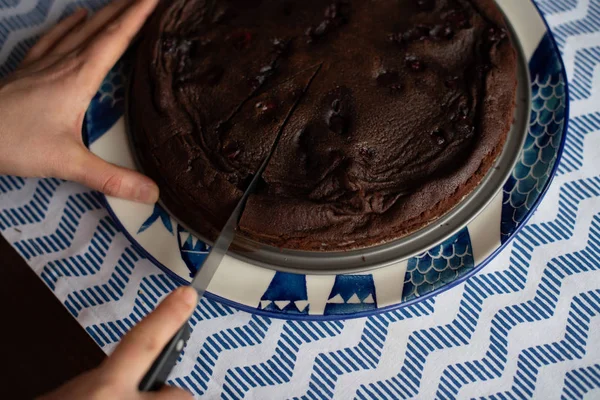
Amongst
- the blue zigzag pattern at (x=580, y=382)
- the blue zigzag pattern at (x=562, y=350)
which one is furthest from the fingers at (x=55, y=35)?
the blue zigzag pattern at (x=580, y=382)

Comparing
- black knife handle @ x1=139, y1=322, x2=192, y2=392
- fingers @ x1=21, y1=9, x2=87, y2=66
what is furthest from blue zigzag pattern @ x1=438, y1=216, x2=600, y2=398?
fingers @ x1=21, y1=9, x2=87, y2=66

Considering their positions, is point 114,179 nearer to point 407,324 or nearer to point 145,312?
point 145,312

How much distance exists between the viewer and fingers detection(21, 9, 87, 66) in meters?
1.74

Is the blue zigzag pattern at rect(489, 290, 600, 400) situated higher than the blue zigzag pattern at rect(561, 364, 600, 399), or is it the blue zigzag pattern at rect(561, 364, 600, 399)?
the blue zigzag pattern at rect(489, 290, 600, 400)

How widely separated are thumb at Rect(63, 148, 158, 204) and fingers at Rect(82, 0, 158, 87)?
0.27 meters

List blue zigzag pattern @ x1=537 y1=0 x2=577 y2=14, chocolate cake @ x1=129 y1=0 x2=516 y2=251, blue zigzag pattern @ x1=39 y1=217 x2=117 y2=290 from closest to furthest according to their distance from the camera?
chocolate cake @ x1=129 y1=0 x2=516 y2=251
blue zigzag pattern @ x1=39 y1=217 x2=117 y2=290
blue zigzag pattern @ x1=537 y1=0 x2=577 y2=14

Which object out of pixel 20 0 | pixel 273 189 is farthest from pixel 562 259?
pixel 20 0

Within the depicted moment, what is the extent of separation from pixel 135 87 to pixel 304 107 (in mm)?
522

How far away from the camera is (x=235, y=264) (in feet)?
4.72

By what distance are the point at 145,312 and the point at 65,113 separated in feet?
2.09

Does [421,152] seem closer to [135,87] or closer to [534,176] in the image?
[534,176]

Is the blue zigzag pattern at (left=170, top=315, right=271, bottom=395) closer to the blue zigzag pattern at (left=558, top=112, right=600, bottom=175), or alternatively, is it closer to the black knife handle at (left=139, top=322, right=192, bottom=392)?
the black knife handle at (left=139, top=322, right=192, bottom=392)

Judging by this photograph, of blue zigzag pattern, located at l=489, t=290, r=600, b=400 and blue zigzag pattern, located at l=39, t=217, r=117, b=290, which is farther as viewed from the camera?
blue zigzag pattern, located at l=39, t=217, r=117, b=290

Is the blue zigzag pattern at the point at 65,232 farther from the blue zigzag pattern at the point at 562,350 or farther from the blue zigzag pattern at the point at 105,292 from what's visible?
the blue zigzag pattern at the point at 562,350
